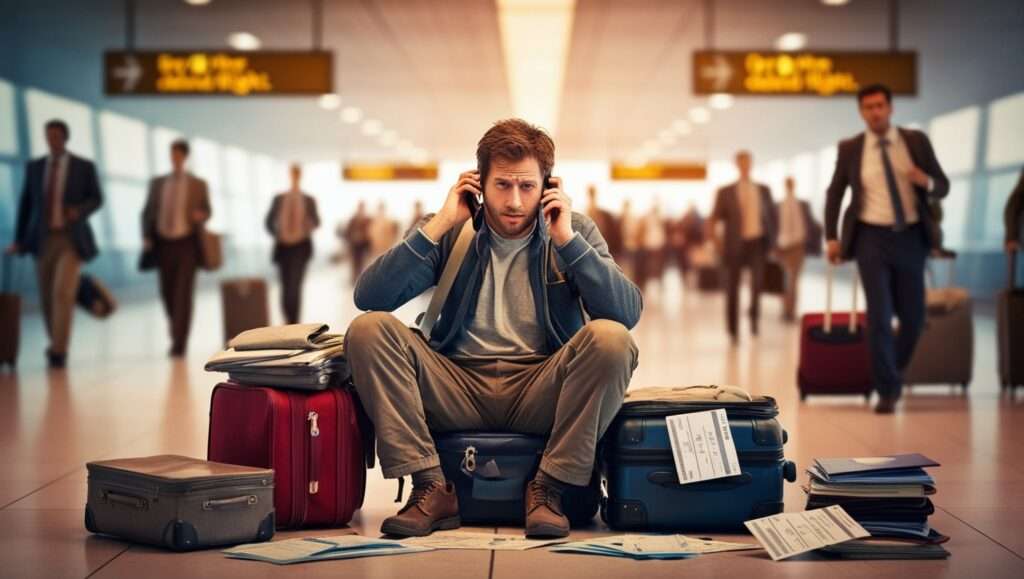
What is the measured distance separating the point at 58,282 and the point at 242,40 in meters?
7.44

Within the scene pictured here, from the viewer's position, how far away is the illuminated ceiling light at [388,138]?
32500 mm

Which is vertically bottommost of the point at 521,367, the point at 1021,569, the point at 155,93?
the point at 1021,569

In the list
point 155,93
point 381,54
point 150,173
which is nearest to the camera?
point 155,93

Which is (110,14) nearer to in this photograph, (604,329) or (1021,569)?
(604,329)

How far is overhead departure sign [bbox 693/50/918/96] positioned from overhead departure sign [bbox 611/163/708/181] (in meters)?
18.4

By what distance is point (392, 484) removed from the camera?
5348 mm

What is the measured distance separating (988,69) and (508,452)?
17.3 m

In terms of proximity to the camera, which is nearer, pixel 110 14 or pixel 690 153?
pixel 110 14

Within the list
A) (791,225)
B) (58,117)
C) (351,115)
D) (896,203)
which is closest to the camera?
(896,203)

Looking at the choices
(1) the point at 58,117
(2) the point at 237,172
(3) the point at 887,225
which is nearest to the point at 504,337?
(3) the point at 887,225

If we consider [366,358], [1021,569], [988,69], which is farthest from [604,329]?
[988,69]

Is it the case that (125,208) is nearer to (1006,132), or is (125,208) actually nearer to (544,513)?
(1006,132)

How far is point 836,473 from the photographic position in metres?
4.16

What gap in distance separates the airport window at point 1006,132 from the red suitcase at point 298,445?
1738 centimetres
